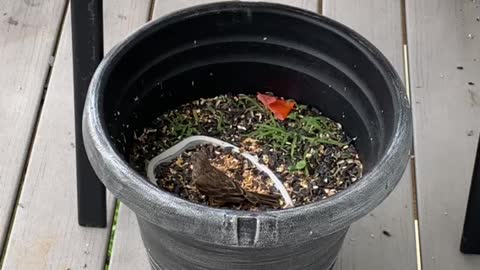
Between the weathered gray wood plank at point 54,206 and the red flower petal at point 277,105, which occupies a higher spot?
the red flower petal at point 277,105

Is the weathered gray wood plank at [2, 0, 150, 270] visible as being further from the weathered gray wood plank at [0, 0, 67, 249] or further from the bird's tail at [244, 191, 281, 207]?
the bird's tail at [244, 191, 281, 207]

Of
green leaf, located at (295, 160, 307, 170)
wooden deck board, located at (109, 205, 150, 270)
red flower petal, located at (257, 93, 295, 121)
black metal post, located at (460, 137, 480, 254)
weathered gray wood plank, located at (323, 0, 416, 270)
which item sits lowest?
wooden deck board, located at (109, 205, 150, 270)

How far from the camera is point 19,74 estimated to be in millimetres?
1827

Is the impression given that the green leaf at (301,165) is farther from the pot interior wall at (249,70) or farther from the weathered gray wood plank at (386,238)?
the weathered gray wood plank at (386,238)

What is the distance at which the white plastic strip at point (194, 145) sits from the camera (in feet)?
4.30

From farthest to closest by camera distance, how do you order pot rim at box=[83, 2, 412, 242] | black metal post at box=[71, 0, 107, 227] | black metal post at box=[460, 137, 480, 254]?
black metal post at box=[460, 137, 480, 254], black metal post at box=[71, 0, 107, 227], pot rim at box=[83, 2, 412, 242]

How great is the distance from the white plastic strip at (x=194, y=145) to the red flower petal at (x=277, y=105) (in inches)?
3.2

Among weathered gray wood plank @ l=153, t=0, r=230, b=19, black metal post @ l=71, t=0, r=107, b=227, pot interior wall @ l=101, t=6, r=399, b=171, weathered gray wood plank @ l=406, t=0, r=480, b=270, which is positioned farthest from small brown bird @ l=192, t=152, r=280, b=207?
weathered gray wood plank @ l=153, t=0, r=230, b=19

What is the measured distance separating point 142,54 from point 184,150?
0.16 metres

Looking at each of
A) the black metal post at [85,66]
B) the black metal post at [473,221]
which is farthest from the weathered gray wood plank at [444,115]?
the black metal post at [85,66]

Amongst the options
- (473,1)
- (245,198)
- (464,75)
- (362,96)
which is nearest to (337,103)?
(362,96)

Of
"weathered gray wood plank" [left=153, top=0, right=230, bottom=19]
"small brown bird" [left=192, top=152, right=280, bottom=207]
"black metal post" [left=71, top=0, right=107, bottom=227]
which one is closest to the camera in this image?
"small brown bird" [left=192, top=152, right=280, bottom=207]

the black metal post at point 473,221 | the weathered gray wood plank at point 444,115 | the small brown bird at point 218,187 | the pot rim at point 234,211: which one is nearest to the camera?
the pot rim at point 234,211

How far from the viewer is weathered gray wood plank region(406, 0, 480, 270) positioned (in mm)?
1616
